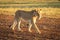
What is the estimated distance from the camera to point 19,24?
7.84ft

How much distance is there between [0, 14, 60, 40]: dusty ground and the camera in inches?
91.4

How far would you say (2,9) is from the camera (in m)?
2.45

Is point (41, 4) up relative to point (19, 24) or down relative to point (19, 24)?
up

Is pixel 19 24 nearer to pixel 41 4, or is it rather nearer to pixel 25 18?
pixel 25 18

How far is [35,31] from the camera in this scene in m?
2.36

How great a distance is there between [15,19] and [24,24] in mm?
121

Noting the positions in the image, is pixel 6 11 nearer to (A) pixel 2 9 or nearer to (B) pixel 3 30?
(A) pixel 2 9

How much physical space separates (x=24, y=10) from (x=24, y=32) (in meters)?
0.26

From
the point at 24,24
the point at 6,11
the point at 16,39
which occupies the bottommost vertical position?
the point at 16,39

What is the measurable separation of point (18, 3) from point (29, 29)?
13.1 inches

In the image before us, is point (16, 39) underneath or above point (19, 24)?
underneath

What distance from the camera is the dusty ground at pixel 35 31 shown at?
7.61 feet

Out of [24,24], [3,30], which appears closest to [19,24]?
[24,24]

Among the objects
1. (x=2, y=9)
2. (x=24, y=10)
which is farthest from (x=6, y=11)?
(x=24, y=10)
